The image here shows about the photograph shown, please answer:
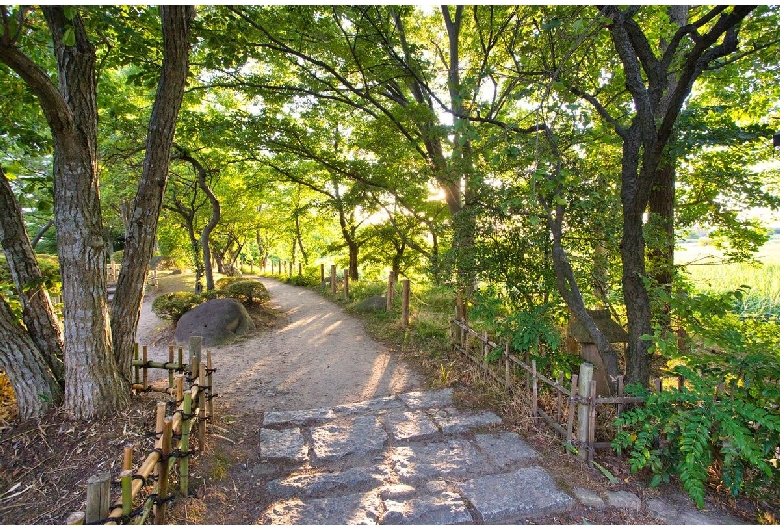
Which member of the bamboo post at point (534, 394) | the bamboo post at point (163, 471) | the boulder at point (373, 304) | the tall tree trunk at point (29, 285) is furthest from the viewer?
the boulder at point (373, 304)

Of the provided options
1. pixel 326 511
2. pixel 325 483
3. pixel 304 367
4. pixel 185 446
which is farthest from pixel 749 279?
pixel 185 446

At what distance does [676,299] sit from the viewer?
364 centimetres

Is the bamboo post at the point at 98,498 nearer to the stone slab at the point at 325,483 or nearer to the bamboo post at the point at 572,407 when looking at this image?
the stone slab at the point at 325,483

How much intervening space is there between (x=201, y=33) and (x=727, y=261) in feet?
28.0

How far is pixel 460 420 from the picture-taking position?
4793 mm

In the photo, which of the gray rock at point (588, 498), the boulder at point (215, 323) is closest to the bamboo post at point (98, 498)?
the gray rock at point (588, 498)

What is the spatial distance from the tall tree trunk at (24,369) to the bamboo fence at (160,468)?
32.7 inches

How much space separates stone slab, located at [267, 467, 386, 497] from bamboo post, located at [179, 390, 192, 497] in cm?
70

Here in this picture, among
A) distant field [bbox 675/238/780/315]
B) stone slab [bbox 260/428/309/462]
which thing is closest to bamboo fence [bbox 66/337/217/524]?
stone slab [bbox 260/428/309/462]

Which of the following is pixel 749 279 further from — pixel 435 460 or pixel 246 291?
pixel 246 291

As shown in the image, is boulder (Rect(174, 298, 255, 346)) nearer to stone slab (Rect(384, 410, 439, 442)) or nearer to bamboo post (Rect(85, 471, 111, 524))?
→ stone slab (Rect(384, 410, 439, 442))

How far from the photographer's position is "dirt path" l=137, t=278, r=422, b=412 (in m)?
5.91

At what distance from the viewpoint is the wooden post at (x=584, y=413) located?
3.89m

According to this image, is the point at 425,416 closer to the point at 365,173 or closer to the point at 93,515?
the point at 93,515
